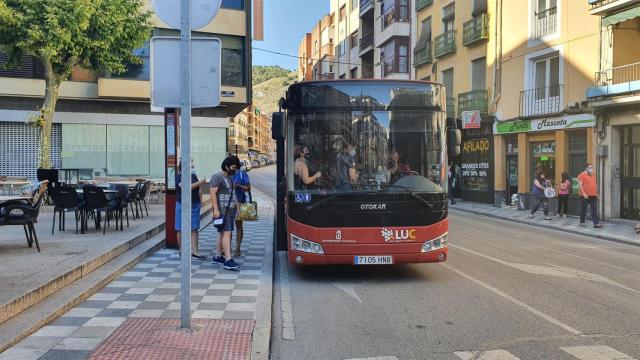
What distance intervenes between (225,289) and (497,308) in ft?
11.7

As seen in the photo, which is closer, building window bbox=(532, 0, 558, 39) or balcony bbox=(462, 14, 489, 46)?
building window bbox=(532, 0, 558, 39)

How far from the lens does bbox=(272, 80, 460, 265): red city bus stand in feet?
25.7

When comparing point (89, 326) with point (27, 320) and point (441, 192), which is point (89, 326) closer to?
point (27, 320)

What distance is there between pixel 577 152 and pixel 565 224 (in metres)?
4.21

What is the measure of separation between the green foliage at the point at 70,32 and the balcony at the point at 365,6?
26.7 meters

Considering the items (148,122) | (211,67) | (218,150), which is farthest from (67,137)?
(211,67)

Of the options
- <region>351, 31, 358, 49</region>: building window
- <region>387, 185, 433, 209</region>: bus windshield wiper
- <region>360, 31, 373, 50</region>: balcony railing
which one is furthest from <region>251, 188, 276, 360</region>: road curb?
<region>351, 31, 358, 49</region>: building window

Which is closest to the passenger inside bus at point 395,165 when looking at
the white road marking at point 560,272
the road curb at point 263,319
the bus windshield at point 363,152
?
the bus windshield at point 363,152

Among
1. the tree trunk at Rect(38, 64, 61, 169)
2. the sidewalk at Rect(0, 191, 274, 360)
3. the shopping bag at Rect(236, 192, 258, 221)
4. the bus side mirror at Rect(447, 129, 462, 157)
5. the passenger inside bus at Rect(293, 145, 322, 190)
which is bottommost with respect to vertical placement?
the sidewalk at Rect(0, 191, 274, 360)

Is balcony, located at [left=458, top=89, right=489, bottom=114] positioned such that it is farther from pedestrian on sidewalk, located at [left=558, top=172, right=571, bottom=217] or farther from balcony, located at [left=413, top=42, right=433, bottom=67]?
pedestrian on sidewalk, located at [left=558, top=172, right=571, bottom=217]

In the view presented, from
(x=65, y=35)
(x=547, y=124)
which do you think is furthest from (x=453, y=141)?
(x=547, y=124)

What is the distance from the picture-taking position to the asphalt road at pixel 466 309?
5.22 metres

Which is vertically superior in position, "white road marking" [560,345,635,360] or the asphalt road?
"white road marking" [560,345,635,360]

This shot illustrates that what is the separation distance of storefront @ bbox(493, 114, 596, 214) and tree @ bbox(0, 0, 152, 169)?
616 inches
